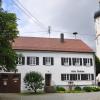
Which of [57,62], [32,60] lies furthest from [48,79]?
[32,60]

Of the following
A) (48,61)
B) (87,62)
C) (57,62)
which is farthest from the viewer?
(87,62)

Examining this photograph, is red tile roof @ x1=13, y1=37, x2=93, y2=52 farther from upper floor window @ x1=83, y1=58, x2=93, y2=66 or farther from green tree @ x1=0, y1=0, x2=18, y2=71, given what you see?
green tree @ x1=0, y1=0, x2=18, y2=71

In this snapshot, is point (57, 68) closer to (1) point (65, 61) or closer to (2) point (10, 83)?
(1) point (65, 61)

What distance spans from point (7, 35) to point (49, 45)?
65.3ft

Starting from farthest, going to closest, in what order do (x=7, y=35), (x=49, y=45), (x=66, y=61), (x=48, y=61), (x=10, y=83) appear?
(x=49, y=45)
(x=66, y=61)
(x=48, y=61)
(x=10, y=83)
(x=7, y=35)

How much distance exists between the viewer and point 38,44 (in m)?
52.2

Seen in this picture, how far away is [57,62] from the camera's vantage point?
50.2 m

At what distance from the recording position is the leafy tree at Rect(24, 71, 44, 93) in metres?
43.2

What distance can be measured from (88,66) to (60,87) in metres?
6.57

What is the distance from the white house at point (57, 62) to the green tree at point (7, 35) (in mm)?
14312

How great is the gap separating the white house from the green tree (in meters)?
14.3

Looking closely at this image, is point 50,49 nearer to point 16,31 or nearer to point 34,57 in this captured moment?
point 34,57

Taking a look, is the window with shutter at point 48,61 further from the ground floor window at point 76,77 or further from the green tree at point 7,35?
the green tree at point 7,35

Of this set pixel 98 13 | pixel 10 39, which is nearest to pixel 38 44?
pixel 10 39
